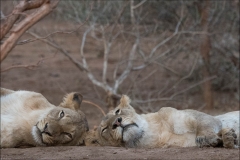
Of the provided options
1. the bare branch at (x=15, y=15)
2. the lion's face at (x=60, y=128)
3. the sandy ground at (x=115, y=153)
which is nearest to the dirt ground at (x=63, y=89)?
the sandy ground at (x=115, y=153)

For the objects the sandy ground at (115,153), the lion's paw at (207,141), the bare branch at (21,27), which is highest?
the bare branch at (21,27)

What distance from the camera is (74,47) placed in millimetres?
14258

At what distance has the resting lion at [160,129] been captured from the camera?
4703 mm

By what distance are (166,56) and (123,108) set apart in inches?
159

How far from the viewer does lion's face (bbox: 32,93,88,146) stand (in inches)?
191

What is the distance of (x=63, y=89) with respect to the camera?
10.3 metres

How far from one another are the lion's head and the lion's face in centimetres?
13

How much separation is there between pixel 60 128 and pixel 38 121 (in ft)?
0.99

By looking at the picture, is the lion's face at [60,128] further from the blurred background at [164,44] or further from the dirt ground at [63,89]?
the blurred background at [164,44]

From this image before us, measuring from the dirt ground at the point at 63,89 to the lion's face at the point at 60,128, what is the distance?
0.39ft

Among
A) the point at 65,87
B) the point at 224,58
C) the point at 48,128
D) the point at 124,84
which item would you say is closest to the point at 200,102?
the point at 224,58

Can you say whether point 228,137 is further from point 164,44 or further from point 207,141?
point 164,44

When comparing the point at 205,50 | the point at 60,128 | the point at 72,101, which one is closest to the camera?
the point at 60,128

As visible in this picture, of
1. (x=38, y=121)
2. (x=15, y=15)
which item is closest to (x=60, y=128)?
(x=38, y=121)
